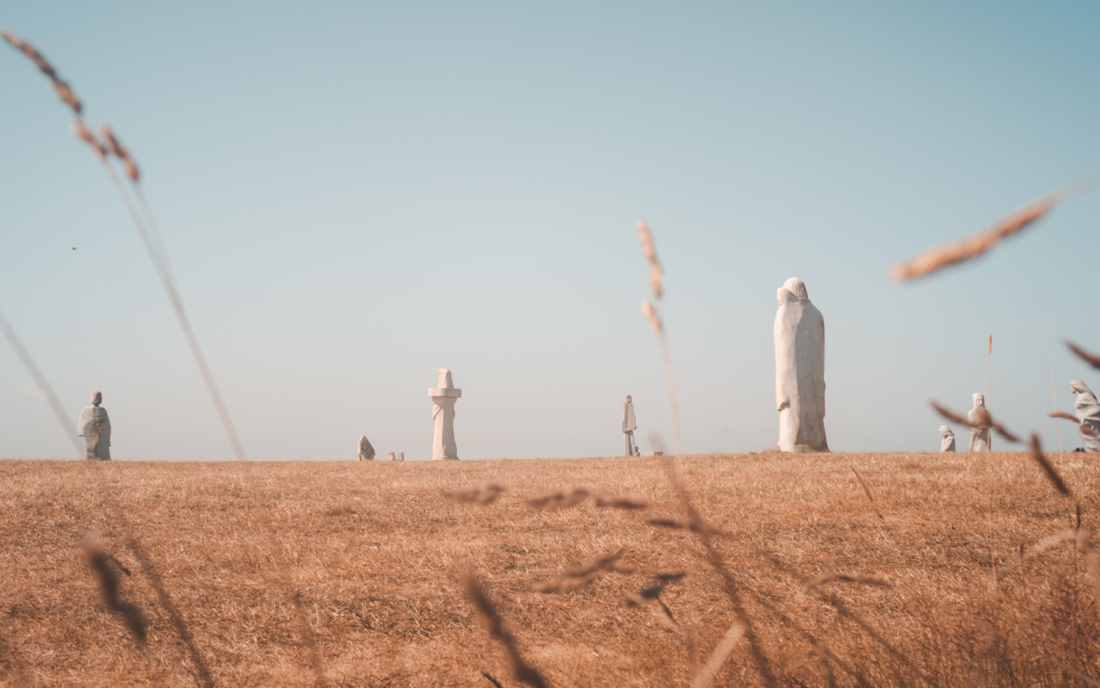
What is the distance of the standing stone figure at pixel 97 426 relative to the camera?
750 inches

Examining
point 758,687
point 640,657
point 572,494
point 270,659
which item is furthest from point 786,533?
point 572,494

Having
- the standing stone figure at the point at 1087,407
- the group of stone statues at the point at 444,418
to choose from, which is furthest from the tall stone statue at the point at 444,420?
the standing stone figure at the point at 1087,407

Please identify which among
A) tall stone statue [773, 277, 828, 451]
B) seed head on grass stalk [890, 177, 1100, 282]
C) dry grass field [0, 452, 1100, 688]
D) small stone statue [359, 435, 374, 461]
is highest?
tall stone statue [773, 277, 828, 451]

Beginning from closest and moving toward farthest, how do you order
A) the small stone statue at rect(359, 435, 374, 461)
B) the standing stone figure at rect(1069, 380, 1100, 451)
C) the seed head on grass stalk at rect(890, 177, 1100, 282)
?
1. the seed head on grass stalk at rect(890, 177, 1100, 282)
2. the standing stone figure at rect(1069, 380, 1100, 451)
3. the small stone statue at rect(359, 435, 374, 461)

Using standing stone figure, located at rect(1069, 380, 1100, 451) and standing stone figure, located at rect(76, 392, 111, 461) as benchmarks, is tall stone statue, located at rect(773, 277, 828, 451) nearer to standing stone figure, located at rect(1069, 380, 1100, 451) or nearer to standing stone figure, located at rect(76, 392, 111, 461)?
standing stone figure, located at rect(1069, 380, 1100, 451)

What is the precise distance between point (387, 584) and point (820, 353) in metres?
11.2

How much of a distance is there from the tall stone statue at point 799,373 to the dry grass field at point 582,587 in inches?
→ 104

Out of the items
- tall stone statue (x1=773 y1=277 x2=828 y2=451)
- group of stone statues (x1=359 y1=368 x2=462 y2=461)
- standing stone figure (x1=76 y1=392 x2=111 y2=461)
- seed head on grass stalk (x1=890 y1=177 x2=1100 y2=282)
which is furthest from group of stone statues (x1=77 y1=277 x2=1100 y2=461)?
seed head on grass stalk (x1=890 y1=177 x2=1100 y2=282)

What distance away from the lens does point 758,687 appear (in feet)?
10.6

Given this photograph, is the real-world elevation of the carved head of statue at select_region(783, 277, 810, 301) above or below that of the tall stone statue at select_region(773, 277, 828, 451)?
above

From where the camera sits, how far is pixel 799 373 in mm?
14227

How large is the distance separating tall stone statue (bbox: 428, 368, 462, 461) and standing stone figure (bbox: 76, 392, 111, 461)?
8889 millimetres

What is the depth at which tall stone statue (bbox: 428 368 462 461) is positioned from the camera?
21.2 metres

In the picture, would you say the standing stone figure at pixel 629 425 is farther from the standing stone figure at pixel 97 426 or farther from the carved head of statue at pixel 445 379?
the standing stone figure at pixel 97 426
